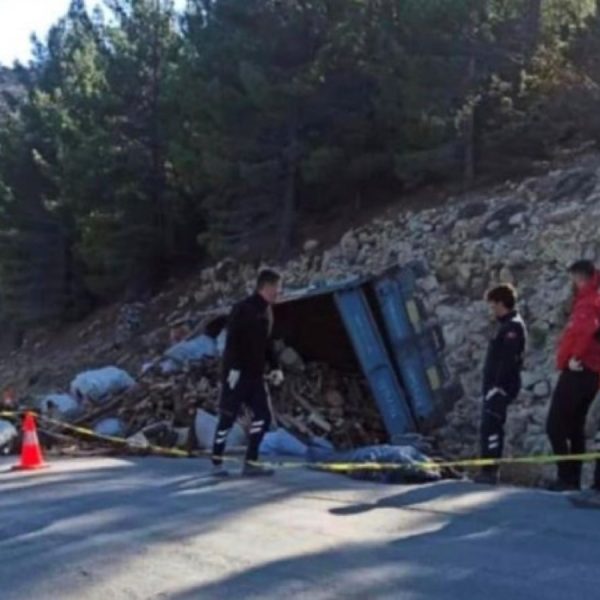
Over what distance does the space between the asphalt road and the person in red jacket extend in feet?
2.21

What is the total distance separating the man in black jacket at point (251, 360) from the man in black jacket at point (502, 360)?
6.69 ft

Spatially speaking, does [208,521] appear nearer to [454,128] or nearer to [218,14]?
[454,128]

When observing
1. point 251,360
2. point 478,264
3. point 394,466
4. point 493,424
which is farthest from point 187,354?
point 493,424

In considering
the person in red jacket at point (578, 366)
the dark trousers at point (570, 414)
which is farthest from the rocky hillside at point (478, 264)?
the person in red jacket at point (578, 366)

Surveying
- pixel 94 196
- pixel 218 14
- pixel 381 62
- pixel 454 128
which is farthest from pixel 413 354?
pixel 94 196

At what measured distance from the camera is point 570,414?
9.99 metres

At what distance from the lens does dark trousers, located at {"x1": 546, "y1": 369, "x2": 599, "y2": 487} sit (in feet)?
32.3

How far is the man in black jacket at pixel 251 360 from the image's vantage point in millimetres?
10852

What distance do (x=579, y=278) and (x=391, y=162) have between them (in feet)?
50.9

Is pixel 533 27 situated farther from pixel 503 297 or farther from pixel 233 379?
pixel 233 379

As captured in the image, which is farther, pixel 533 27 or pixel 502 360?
pixel 533 27

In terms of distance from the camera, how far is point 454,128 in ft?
75.7

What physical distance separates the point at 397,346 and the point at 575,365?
672 centimetres

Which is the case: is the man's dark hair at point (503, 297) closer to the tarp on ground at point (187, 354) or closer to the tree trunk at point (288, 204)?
the tarp on ground at point (187, 354)
